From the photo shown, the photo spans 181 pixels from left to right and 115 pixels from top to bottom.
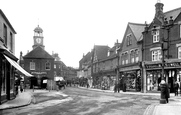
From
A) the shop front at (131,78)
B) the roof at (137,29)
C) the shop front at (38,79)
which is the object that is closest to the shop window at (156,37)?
the roof at (137,29)

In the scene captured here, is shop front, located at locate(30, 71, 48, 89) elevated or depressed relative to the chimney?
depressed

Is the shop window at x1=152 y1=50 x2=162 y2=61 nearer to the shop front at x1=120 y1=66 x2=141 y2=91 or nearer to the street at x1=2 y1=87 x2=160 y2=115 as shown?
the shop front at x1=120 y1=66 x2=141 y2=91

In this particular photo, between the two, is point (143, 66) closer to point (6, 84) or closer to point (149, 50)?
point (149, 50)

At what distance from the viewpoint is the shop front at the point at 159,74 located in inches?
1178

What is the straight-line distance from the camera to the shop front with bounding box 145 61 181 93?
1178 inches

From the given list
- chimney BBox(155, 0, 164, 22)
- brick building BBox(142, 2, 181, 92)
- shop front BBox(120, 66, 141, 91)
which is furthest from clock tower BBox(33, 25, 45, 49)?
chimney BBox(155, 0, 164, 22)

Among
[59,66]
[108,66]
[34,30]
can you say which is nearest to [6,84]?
[108,66]

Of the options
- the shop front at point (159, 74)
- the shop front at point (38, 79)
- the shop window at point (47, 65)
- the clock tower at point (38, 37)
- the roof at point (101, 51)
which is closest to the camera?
the shop front at point (159, 74)

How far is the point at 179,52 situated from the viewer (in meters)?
29.9

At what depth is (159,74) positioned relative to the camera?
3244 centimetres

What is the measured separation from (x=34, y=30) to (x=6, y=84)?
43281mm

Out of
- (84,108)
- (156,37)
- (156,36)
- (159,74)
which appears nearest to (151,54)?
(156,37)

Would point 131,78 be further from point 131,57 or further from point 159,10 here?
point 159,10

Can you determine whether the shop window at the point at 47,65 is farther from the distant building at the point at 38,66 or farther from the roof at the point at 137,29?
the roof at the point at 137,29
